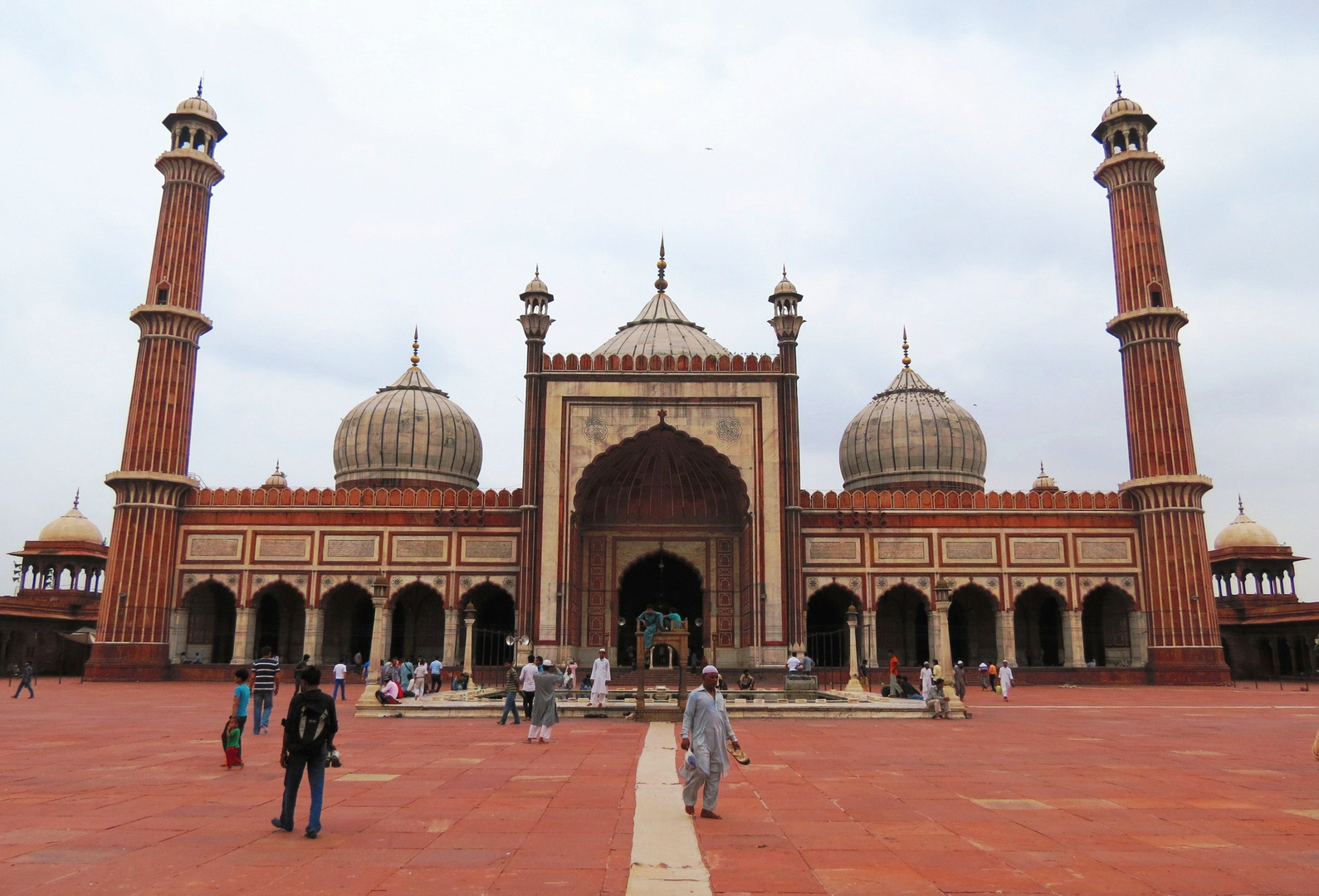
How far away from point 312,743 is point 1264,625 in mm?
38263

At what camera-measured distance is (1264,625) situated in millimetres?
35250

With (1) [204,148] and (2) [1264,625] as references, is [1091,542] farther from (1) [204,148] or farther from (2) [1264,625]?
(1) [204,148]

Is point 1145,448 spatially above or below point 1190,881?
above

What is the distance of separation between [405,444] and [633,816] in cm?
3155

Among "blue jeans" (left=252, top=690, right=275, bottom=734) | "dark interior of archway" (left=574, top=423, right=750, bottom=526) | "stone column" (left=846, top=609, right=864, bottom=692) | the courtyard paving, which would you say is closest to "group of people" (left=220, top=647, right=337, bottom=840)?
the courtyard paving

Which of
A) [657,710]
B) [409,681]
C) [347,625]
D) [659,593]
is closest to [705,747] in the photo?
[657,710]

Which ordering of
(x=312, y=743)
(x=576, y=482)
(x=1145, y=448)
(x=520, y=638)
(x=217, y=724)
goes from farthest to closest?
1. (x=1145, y=448)
2. (x=576, y=482)
3. (x=520, y=638)
4. (x=217, y=724)
5. (x=312, y=743)

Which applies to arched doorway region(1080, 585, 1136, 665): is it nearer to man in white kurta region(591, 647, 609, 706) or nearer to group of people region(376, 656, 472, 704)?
man in white kurta region(591, 647, 609, 706)

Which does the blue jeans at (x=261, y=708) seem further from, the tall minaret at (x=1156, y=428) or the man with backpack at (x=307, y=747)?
the tall minaret at (x=1156, y=428)

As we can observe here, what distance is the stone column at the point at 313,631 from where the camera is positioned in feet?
98.1

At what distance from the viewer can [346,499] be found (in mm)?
31203

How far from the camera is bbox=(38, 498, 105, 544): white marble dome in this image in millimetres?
42156

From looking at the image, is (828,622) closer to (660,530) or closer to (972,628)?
(972,628)

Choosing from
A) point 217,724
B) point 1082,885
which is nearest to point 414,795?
point 1082,885
